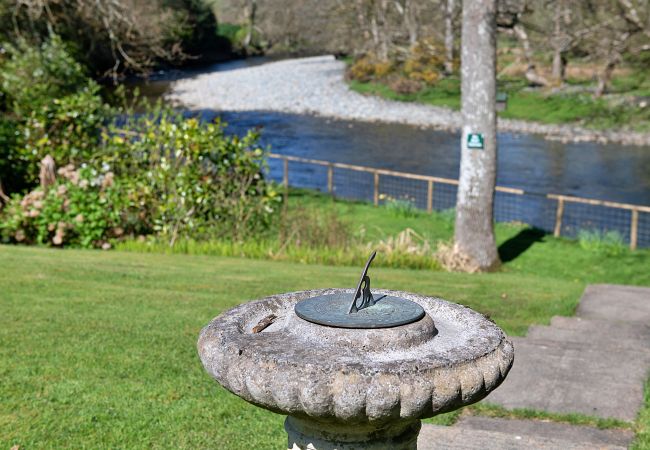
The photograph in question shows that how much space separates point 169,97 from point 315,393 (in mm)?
38437

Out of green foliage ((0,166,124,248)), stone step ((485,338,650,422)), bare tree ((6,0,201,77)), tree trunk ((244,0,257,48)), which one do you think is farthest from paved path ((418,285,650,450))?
tree trunk ((244,0,257,48))

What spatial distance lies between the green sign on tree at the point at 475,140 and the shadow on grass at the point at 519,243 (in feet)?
7.06

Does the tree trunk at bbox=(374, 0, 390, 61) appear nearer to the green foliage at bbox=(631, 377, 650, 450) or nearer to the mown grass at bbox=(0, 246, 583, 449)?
the mown grass at bbox=(0, 246, 583, 449)

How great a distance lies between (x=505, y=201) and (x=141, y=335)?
1442 centimetres

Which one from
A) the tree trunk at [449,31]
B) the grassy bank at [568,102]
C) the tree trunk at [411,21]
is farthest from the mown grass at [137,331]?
the tree trunk at [411,21]

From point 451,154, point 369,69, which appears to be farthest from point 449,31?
point 451,154

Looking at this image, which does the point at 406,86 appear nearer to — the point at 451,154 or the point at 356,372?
the point at 451,154

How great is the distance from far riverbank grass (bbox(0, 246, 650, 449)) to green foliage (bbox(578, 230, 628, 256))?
292 cm

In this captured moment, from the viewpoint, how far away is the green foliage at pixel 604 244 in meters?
14.4

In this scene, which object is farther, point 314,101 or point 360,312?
point 314,101

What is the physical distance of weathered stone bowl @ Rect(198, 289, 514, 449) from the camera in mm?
3135

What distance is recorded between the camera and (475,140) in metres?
13.2

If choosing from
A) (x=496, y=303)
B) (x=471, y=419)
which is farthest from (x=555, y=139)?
(x=471, y=419)

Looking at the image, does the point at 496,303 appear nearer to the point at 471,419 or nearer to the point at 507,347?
the point at 471,419
